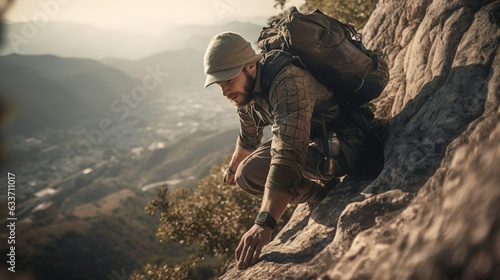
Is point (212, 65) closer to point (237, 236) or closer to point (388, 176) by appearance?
point (388, 176)

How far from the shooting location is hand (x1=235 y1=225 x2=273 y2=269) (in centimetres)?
424

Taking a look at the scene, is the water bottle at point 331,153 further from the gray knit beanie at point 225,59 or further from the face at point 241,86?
the gray knit beanie at point 225,59

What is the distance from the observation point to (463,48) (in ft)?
15.9

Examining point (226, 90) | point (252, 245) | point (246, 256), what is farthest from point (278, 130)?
point (246, 256)

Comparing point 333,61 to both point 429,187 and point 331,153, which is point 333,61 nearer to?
point 331,153

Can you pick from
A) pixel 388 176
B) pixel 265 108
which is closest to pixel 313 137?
pixel 265 108

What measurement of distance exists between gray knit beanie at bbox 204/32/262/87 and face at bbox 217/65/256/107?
0.14 metres

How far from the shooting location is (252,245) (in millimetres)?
4340

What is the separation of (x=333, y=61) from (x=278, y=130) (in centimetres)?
161

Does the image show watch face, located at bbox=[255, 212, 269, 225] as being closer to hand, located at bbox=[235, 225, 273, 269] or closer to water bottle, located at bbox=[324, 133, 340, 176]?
hand, located at bbox=[235, 225, 273, 269]

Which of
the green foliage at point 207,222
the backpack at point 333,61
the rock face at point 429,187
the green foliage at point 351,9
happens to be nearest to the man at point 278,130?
the backpack at point 333,61

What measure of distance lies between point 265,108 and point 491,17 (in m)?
3.40

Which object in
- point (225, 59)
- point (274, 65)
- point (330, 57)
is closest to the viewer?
point (225, 59)

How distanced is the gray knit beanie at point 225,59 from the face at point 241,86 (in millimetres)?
140
